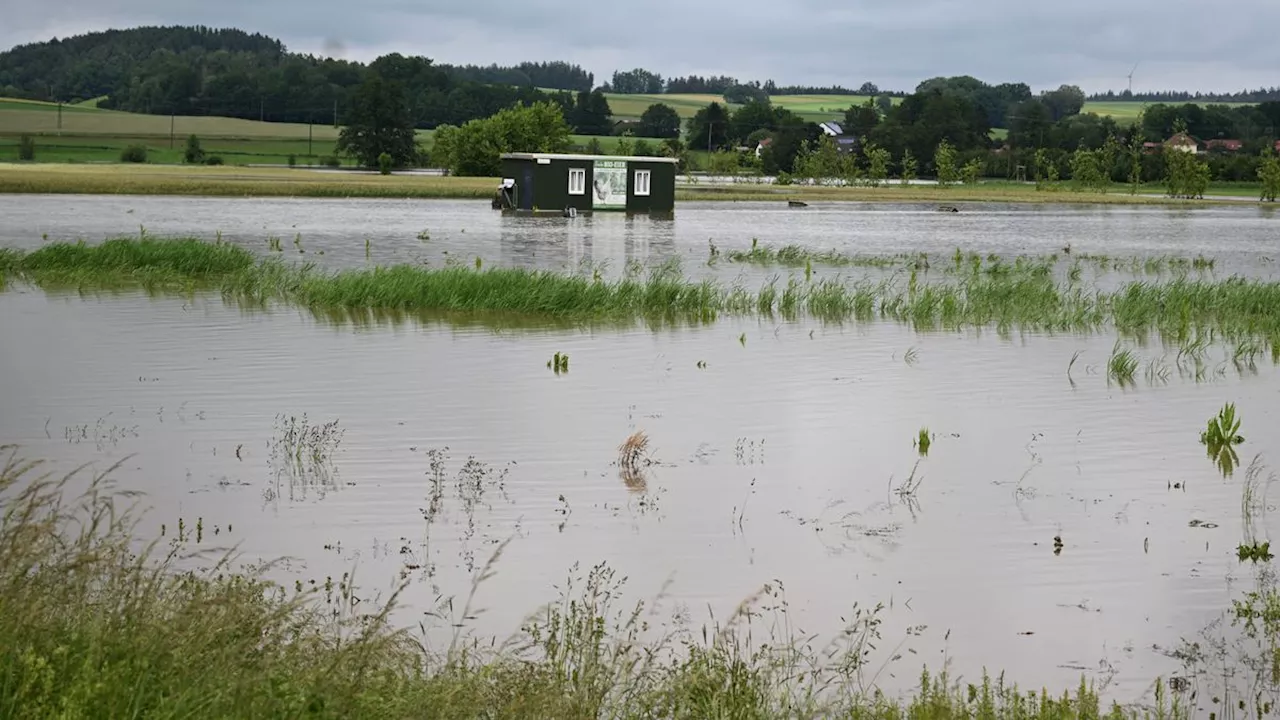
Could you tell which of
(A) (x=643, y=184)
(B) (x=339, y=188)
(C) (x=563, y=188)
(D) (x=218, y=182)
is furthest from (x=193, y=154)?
(A) (x=643, y=184)

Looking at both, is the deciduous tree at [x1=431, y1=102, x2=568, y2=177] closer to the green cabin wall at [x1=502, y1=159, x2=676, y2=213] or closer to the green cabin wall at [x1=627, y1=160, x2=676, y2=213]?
the green cabin wall at [x1=627, y1=160, x2=676, y2=213]

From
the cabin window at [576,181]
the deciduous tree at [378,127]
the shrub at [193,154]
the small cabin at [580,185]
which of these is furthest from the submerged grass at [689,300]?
the deciduous tree at [378,127]

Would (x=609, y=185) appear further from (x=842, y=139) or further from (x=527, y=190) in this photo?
(x=842, y=139)

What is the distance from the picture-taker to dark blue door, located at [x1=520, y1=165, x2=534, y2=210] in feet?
273

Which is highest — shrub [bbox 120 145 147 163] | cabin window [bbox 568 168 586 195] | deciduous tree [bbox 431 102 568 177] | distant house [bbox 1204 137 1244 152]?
distant house [bbox 1204 137 1244 152]

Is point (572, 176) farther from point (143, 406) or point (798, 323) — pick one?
point (143, 406)

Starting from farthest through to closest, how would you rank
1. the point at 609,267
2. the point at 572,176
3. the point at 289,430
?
the point at 572,176, the point at 609,267, the point at 289,430

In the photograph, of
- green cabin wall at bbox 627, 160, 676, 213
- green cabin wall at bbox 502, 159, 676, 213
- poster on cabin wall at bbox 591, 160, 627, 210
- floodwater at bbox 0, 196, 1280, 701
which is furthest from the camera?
green cabin wall at bbox 627, 160, 676, 213

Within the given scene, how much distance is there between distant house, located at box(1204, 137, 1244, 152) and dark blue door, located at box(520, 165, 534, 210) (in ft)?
383

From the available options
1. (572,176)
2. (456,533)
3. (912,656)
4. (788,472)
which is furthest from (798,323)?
(572,176)

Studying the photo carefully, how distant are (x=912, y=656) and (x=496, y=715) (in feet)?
11.7

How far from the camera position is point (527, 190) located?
273ft

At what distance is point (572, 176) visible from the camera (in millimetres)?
83688

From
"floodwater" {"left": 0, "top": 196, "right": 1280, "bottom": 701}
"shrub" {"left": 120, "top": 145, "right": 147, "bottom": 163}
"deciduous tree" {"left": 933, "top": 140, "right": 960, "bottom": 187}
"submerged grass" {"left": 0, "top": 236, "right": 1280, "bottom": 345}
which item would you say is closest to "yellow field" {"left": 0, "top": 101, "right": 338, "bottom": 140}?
"shrub" {"left": 120, "top": 145, "right": 147, "bottom": 163}
